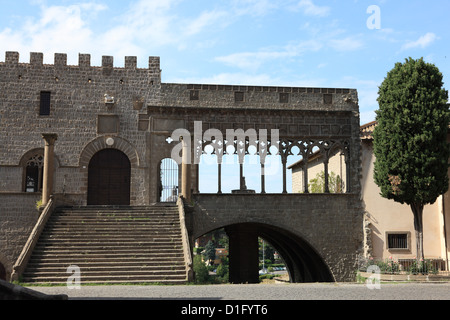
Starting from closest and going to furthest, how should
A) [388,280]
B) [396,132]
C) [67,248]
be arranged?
1. [67,248]
2. [388,280]
3. [396,132]

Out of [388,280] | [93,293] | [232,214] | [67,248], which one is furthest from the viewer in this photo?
[232,214]

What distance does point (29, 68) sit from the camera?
83.6 ft

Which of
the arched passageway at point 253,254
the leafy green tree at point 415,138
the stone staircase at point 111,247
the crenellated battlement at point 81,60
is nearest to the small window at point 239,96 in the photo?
the crenellated battlement at point 81,60

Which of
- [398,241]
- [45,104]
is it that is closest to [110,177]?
[45,104]

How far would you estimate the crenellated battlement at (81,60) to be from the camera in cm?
2539

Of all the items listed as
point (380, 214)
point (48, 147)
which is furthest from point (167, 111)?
point (380, 214)

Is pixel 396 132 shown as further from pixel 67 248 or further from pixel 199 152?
pixel 67 248

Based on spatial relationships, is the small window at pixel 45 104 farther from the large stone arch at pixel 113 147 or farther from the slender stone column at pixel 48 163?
the slender stone column at pixel 48 163

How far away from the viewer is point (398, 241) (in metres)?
25.5

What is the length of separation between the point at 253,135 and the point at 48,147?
9312mm

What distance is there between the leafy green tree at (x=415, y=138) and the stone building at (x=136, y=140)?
3.09m

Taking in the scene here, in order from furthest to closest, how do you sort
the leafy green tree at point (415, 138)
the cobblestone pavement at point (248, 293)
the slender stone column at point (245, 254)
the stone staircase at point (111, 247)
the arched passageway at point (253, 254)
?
the slender stone column at point (245, 254) → the arched passageway at point (253, 254) → the leafy green tree at point (415, 138) → the stone staircase at point (111, 247) → the cobblestone pavement at point (248, 293)

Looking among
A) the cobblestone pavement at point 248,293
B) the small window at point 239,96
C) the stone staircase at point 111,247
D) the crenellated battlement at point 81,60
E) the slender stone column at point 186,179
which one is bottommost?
the cobblestone pavement at point 248,293

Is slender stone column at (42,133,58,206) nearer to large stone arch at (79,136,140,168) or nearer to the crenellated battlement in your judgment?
large stone arch at (79,136,140,168)
